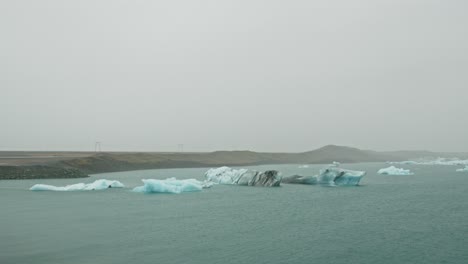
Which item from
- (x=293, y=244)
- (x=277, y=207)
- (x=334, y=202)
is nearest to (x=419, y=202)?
(x=334, y=202)

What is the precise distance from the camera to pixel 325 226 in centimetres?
2691

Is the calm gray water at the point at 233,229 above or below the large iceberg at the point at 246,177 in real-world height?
below

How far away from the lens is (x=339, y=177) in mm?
57125

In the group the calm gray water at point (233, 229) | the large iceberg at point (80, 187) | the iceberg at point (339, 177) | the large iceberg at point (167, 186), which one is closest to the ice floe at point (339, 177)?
the iceberg at point (339, 177)

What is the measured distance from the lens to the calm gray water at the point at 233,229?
63.3 ft

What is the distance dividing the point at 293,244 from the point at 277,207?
13.6 metres

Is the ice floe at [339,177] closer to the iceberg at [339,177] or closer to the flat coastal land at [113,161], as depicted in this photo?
the iceberg at [339,177]

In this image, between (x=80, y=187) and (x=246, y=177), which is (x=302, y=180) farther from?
(x=80, y=187)

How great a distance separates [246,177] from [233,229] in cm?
3354

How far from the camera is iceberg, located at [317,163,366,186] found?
5591 cm

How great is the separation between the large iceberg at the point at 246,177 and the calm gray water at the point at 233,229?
13.4 meters

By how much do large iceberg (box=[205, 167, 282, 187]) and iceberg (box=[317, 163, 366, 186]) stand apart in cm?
712

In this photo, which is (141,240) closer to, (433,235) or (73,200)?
(433,235)

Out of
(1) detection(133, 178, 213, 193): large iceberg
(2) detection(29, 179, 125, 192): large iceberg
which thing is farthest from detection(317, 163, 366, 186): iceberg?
(2) detection(29, 179, 125, 192): large iceberg
